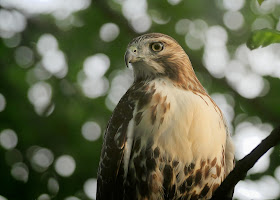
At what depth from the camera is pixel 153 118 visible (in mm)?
3330

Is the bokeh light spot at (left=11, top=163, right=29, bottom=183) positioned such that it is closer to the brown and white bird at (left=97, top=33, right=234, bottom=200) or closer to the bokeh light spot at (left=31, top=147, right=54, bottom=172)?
the bokeh light spot at (left=31, top=147, right=54, bottom=172)

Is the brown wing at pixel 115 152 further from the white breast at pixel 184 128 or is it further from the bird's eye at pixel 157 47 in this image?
the bird's eye at pixel 157 47

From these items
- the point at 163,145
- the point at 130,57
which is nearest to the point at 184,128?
the point at 163,145

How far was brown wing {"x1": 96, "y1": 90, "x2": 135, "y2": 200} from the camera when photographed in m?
3.46

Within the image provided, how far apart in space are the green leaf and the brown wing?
63.9 inches

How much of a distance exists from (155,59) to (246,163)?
6.65ft

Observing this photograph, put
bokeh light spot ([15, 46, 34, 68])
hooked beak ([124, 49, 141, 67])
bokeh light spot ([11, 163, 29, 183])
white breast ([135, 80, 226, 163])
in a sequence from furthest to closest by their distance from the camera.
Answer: bokeh light spot ([15, 46, 34, 68]) < bokeh light spot ([11, 163, 29, 183]) < hooked beak ([124, 49, 141, 67]) < white breast ([135, 80, 226, 163])

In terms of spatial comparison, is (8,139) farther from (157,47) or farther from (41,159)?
(157,47)

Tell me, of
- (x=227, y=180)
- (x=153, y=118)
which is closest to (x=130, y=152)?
(x=153, y=118)

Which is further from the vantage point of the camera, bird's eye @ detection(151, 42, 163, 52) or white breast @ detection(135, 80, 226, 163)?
bird's eye @ detection(151, 42, 163, 52)

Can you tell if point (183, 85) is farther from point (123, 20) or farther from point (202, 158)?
point (123, 20)

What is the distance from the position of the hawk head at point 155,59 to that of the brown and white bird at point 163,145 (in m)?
0.09

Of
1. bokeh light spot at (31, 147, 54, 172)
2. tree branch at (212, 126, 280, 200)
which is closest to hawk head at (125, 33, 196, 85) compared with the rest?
tree branch at (212, 126, 280, 200)

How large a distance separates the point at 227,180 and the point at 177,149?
3.49ft
